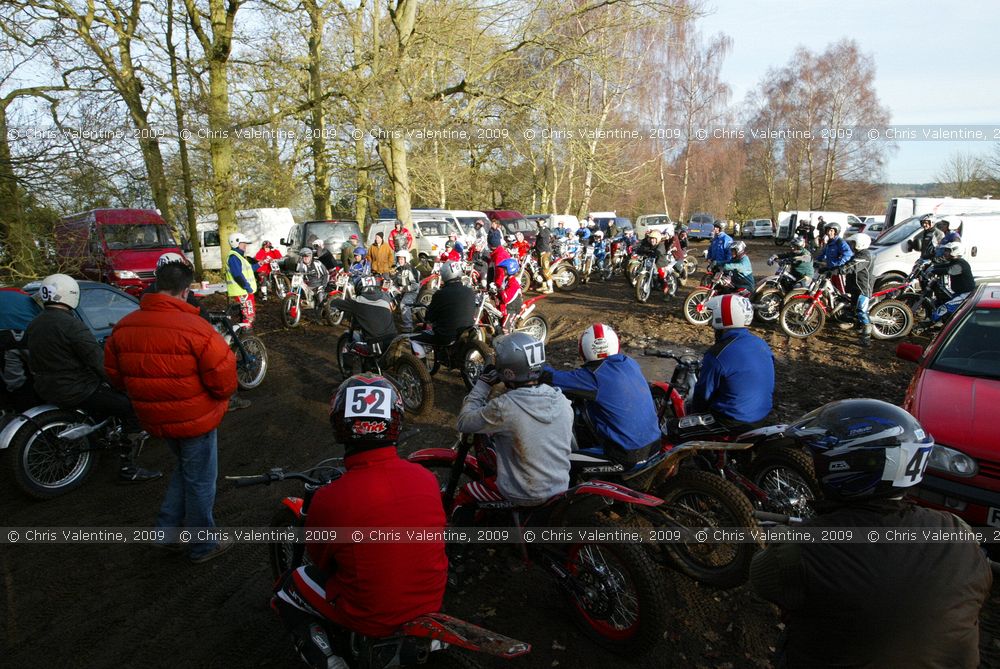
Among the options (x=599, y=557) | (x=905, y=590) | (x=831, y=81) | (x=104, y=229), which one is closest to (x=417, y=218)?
(x=104, y=229)

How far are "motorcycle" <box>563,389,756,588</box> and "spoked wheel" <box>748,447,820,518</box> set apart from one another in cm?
37

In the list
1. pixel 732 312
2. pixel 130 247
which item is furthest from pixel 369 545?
pixel 130 247

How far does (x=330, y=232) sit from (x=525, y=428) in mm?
15717

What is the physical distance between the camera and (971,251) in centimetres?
1181

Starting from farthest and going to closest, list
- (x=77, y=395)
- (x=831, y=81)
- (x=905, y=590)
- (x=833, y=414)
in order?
1. (x=831, y=81)
2. (x=77, y=395)
3. (x=833, y=414)
4. (x=905, y=590)

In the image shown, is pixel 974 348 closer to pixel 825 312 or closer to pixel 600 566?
pixel 600 566

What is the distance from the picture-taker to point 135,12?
14047 mm

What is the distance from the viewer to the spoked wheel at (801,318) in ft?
31.3

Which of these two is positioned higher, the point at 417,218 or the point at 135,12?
the point at 135,12

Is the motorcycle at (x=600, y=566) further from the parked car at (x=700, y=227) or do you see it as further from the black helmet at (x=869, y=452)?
the parked car at (x=700, y=227)

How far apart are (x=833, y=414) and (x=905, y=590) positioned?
0.54 meters

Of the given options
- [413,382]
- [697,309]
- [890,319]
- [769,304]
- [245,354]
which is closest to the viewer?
[413,382]

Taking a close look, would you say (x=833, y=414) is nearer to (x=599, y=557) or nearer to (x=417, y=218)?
(x=599, y=557)

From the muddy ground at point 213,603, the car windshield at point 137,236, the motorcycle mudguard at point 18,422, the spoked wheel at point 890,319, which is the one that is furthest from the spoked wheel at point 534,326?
the car windshield at point 137,236
